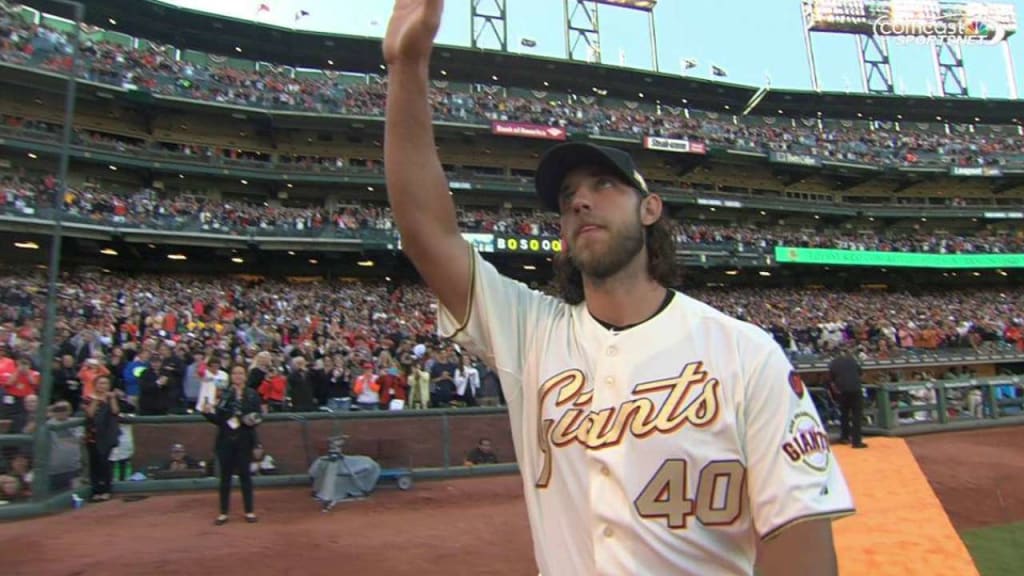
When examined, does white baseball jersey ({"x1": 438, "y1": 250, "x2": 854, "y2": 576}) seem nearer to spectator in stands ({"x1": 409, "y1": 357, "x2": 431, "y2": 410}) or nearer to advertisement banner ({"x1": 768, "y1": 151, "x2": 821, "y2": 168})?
spectator in stands ({"x1": 409, "y1": 357, "x2": 431, "y2": 410})

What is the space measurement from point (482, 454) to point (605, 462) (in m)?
9.97

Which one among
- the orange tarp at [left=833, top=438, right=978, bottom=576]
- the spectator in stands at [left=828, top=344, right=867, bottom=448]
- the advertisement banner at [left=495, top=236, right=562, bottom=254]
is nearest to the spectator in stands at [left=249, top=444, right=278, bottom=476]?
the orange tarp at [left=833, top=438, right=978, bottom=576]

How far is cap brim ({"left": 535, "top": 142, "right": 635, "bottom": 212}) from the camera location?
172 centimetres

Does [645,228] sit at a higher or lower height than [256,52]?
lower

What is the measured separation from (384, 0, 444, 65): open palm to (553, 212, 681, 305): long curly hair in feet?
2.37

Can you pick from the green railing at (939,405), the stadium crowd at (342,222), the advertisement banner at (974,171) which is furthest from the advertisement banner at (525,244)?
the advertisement banner at (974,171)

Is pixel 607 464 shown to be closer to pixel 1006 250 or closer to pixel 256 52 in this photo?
pixel 256 52

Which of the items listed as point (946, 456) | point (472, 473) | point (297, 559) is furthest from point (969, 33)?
point (297, 559)

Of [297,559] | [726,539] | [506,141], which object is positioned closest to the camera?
[726,539]

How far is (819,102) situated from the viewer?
158ft

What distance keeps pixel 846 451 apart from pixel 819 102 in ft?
145

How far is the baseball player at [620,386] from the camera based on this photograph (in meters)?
1.40

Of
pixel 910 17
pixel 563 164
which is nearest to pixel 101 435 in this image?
pixel 563 164

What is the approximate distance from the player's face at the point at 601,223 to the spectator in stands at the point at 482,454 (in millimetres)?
9768
